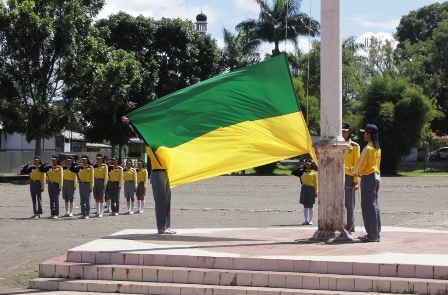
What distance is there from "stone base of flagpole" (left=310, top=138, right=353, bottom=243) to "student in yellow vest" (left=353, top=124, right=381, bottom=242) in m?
0.37

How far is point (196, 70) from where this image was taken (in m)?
56.8

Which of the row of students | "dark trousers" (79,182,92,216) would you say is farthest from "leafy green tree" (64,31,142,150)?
"dark trousers" (79,182,92,216)

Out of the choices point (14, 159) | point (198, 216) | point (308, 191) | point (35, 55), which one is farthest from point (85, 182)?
point (14, 159)

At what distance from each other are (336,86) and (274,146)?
5.47 ft

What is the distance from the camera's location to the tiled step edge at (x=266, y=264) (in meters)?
9.76

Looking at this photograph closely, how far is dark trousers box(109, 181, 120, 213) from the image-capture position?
24.1m

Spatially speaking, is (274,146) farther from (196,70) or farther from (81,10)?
(196,70)

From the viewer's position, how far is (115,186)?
80.1 ft

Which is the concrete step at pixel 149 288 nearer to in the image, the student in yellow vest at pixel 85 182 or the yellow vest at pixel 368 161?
the yellow vest at pixel 368 161

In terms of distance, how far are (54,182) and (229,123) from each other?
11.1 meters

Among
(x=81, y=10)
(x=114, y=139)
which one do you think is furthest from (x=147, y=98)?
(x=81, y=10)

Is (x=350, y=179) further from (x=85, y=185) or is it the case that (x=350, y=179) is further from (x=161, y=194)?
(x=85, y=185)

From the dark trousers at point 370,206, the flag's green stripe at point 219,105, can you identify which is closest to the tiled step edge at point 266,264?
the dark trousers at point 370,206

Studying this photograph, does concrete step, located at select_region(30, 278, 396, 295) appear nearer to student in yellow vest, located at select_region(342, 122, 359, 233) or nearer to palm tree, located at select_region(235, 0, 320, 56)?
student in yellow vest, located at select_region(342, 122, 359, 233)
